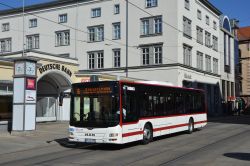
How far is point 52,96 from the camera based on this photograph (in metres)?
32.9

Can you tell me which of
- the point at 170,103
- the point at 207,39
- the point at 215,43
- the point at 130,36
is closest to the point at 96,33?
the point at 130,36

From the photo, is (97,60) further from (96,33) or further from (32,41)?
(32,41)

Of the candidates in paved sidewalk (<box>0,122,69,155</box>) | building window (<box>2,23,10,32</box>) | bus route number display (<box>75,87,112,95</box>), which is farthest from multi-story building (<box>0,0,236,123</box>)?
bus route number display (<box>75,87,112,95</box>)

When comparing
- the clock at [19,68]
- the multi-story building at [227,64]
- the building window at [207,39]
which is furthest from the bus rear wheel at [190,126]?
the multi-story building at [227,64]

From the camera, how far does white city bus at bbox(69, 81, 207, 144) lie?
15727mm

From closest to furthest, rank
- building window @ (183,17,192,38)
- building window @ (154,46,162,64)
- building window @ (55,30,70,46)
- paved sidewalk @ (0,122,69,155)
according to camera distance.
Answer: paved sidewalk @ (0,122,69,155)
building window @ (154,46,162,64)
building window @ (183,17,192,38)
building window @ (55,30,70,46)

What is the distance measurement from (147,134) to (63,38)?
3952 centimetres

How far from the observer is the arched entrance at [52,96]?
3206 centimetres

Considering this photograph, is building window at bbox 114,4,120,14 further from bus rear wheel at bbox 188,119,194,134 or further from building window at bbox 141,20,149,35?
bus rear wheel at bbox 188,119,194,134

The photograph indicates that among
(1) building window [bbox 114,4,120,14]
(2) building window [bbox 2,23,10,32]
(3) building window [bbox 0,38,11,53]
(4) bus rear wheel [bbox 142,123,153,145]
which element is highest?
(1) building window [bbox 114,4,120,14]

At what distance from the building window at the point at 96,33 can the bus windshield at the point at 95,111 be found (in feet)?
122

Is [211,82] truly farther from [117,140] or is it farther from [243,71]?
[117,140]

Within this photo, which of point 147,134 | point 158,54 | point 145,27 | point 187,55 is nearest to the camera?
point 147,134

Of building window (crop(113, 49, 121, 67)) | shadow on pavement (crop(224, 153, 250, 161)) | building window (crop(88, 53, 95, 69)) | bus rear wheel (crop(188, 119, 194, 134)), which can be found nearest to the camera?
shadow on pavement (crop(224, 153, 250, 161))
